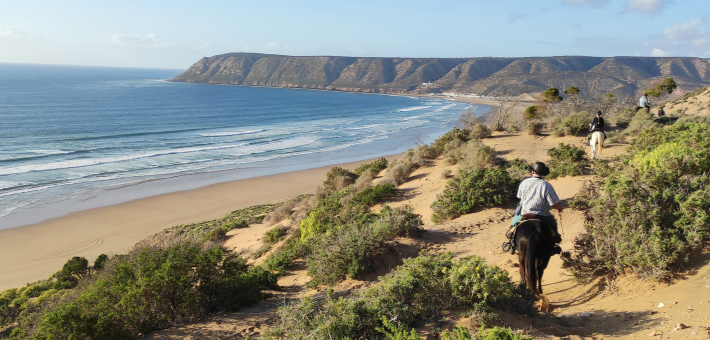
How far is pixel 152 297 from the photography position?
5836mm

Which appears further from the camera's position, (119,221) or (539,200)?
(119,221)

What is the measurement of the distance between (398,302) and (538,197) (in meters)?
2.48

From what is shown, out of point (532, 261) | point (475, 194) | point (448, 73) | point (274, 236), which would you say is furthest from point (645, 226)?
point (448, 73)

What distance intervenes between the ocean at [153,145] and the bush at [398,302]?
2221 cm

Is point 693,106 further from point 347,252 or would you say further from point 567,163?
point 347,252

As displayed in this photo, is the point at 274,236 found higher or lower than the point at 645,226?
lower

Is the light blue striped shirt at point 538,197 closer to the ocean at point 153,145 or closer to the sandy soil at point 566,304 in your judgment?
the sandy soil at point 566,304

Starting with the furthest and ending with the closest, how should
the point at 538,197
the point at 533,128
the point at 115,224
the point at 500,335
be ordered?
the point at 533,128 → the point at 115,224 → the point at 538,197 → the point at 500,335

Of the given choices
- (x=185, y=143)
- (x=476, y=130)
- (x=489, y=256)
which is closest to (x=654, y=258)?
(x=489, y=256)

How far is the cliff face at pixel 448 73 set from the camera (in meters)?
109

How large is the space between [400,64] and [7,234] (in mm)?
165419

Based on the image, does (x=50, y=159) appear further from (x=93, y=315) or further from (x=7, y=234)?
(x=93, y=315)

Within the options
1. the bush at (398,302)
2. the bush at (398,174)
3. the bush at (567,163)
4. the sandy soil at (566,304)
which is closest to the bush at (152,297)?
the sandy soil at (566,304)

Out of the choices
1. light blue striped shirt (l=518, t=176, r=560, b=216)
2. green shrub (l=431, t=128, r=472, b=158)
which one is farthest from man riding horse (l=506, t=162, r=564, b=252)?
green shrub (l=431, t=128, r=472, b=158)
